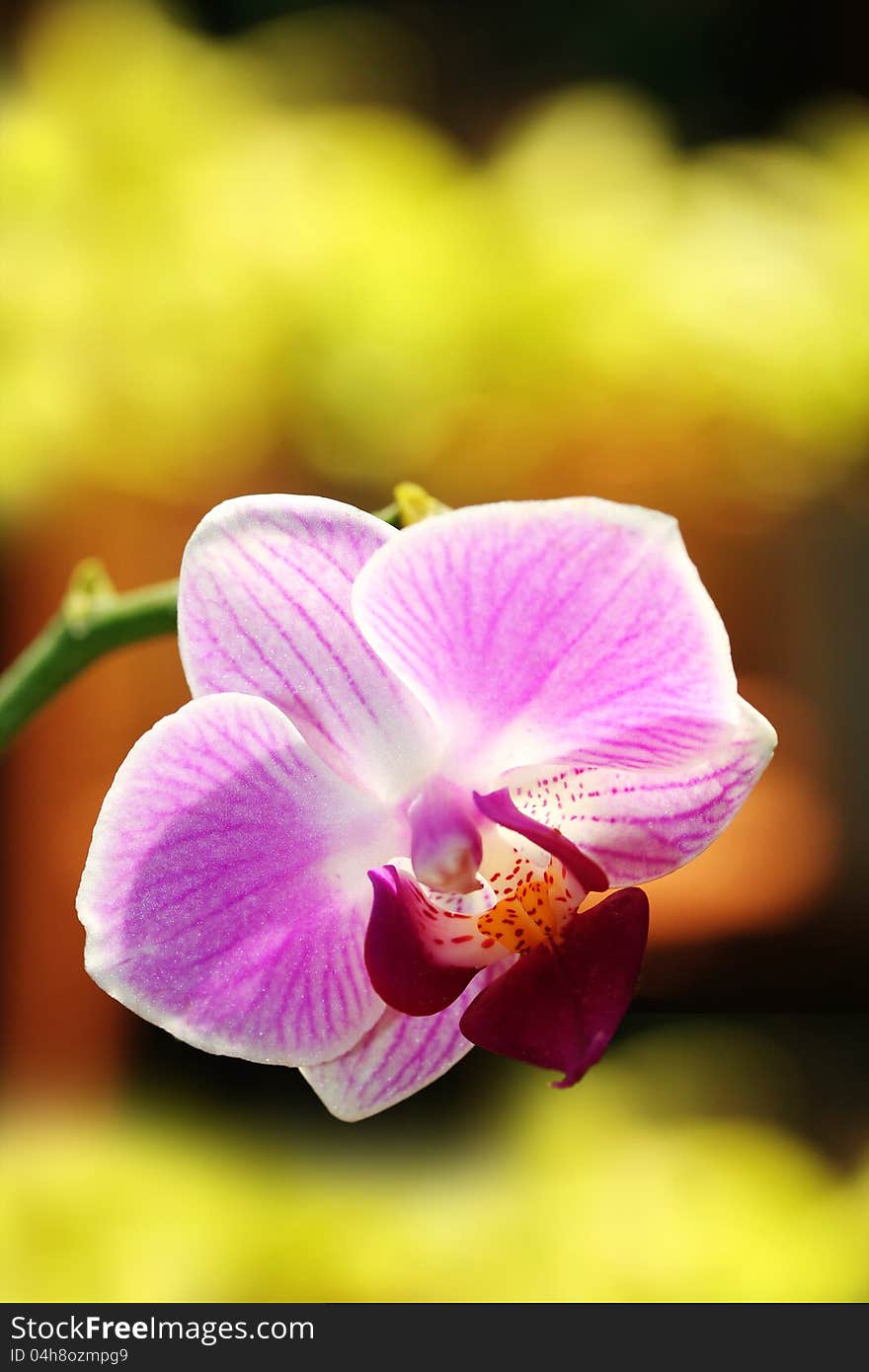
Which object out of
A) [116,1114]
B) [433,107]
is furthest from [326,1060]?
[433,107]

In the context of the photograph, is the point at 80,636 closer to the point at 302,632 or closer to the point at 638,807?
the point at 302,632

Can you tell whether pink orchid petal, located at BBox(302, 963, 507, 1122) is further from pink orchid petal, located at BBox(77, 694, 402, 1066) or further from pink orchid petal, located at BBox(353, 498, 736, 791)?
pink orchid petal, located at BBox(353, 498, 736, 791)

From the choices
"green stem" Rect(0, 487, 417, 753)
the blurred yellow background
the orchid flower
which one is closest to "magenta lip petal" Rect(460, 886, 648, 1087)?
the orchid flower

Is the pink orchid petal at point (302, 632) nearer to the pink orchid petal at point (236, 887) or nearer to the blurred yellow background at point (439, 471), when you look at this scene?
the pink orchid petal at point (236, 887)

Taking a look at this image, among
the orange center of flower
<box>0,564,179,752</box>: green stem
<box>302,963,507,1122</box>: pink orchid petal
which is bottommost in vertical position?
<box>302,963,507,1122</box>: pink orchid petal

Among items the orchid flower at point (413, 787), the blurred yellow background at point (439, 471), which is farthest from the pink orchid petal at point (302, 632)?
the blurred yellow background at point (439, 471)

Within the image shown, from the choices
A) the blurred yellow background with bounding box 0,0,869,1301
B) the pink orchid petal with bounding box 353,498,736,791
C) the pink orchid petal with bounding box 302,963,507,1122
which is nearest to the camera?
the pink orchid petal with bounding box 353,498,736,791
